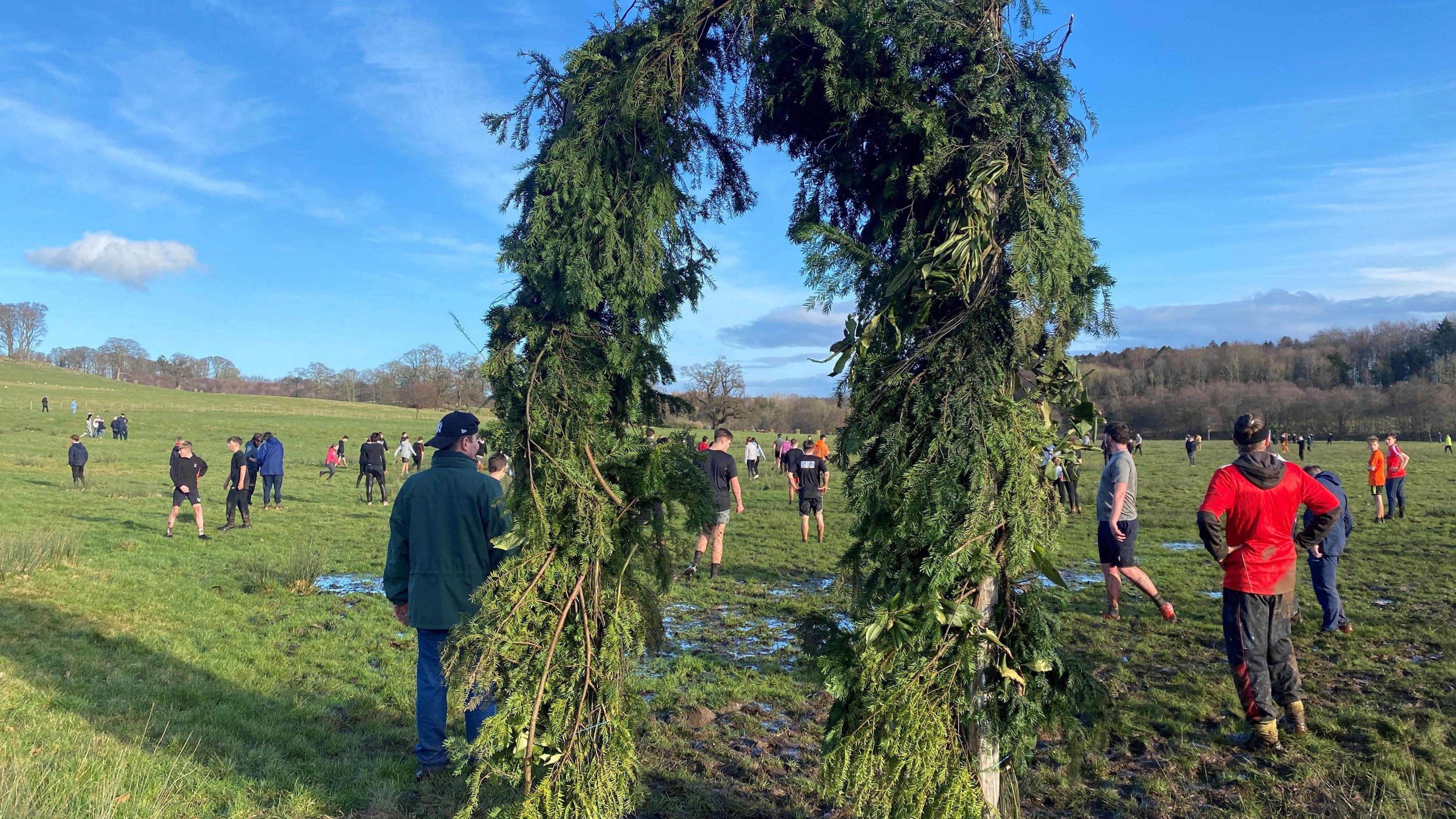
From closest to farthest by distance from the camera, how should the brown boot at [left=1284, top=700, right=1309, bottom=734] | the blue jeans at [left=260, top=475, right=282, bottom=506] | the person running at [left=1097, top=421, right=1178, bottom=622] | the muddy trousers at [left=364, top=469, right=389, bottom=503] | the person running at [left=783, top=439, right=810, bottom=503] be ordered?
the brown boot at [left=1284, top=700, right=1309, bottom=734]
the person running at [left=1097, top=421, right=1178, bottom=622]
the person running at [left=783, top=439, right=810, bottom=503]
the blue jeans at [left=260, top=475, right=282, bottom=506]
the muddy trousers at [left=364, top=469, right=389, bottom=503]

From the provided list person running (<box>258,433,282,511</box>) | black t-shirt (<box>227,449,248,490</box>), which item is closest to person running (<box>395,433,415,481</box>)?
person running (<box>258,433,282,511</box>)

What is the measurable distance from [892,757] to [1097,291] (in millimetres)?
1981

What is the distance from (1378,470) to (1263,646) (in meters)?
14.3

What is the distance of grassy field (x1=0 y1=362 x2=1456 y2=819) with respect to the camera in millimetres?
4105

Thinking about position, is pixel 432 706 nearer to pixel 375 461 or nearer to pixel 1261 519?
pixel 1261 519

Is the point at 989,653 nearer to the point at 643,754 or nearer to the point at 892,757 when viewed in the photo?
the point at 892,757

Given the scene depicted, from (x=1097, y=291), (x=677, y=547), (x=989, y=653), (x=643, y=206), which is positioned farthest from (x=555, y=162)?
(x=989, y=653)

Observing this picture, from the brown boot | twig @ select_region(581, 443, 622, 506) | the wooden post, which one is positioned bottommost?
the brown boot

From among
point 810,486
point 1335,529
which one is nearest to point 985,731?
point 1335,529

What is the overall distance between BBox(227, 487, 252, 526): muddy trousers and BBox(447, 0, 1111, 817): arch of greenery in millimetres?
14083

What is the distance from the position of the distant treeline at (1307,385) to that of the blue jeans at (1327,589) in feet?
189

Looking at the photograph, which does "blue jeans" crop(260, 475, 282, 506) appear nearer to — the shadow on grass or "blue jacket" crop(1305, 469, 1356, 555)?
the shadow on grass

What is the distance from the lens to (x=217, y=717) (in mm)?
5367

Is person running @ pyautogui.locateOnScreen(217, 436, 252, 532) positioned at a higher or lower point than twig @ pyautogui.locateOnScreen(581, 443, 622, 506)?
lower
